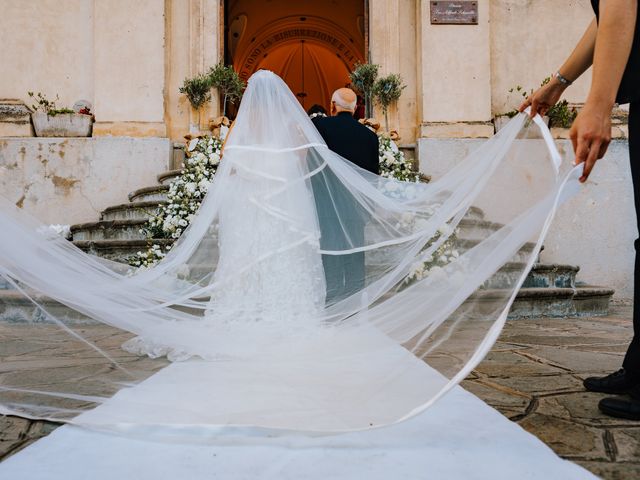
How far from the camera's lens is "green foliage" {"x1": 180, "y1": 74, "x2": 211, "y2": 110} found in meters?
7.80

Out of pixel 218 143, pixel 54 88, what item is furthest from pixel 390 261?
pixel 54 88

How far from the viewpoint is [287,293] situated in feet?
11.9

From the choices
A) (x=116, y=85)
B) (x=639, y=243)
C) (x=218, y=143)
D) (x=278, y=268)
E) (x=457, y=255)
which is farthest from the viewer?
(x=116, y=85)

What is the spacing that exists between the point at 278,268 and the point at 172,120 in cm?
524

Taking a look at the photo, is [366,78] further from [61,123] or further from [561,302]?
[561,302]

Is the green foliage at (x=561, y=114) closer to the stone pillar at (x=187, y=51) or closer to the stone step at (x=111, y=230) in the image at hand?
the stone pillar at (x=187, y=51)

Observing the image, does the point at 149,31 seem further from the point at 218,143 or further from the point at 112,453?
the point at 112,453

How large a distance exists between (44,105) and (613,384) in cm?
813

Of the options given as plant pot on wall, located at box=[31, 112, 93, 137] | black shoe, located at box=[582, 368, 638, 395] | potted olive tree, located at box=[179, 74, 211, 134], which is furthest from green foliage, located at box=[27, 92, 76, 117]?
black shoe, located at box=[582, 368, 638, 395]

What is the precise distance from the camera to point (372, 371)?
2029 mm

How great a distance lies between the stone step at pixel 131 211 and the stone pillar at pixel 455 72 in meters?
4.03

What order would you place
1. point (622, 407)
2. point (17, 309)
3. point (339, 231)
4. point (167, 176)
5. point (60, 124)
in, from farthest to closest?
point (60, 124), point (167, 176), point (17, 309), point (339, 231), point (622, 407)

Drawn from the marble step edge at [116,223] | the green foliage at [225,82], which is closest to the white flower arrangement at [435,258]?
the marble step edge at [116,223]

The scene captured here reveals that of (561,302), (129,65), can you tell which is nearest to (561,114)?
(561,302)
